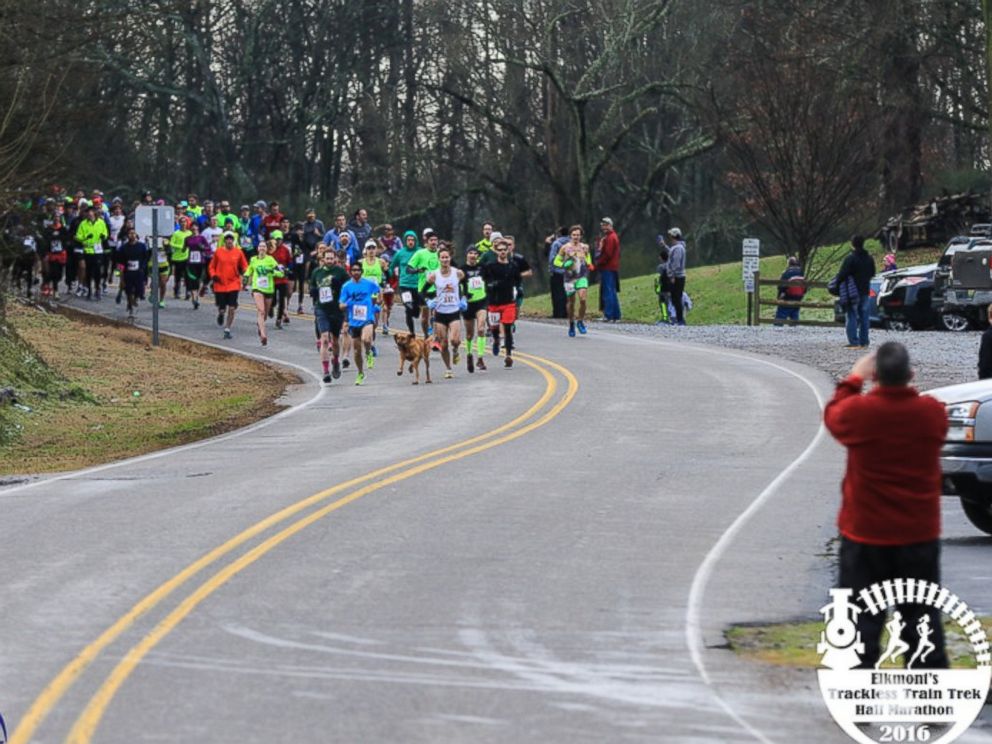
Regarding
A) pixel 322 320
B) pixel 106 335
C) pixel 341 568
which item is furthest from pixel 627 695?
pixel 106 335

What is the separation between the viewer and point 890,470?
28.6 feet

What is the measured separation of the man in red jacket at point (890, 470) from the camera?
28.6 ft

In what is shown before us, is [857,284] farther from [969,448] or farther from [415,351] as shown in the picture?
[969,448]

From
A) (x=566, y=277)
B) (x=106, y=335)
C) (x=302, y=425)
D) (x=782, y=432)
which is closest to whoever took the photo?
(x=782, y=432)

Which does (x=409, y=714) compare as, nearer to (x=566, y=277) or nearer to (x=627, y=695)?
(x=627, y=695)

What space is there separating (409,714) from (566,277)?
2601 centimetres

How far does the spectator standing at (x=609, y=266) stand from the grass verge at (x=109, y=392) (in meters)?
8.30

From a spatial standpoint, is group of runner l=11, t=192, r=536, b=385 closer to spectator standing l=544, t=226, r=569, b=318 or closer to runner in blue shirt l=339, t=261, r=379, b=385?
runner in blue shirt l=339, t=261, r=379, b=385

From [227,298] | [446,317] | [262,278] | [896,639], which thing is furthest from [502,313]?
[896,639]

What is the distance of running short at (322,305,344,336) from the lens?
29.2m

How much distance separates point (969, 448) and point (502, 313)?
16389 mm

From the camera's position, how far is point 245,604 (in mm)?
11641

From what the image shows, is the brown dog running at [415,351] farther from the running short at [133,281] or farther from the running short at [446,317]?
the running short at [133,281]

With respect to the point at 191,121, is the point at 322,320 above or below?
below
